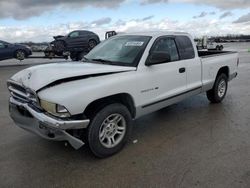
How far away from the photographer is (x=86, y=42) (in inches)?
758

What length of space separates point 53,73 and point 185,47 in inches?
118

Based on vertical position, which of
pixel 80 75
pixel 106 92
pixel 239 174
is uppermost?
pixel 80 75

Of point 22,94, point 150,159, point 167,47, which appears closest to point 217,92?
point 167,47

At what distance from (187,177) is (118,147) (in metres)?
1.16

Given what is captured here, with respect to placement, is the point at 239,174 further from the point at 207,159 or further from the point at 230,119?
the point at 230,119

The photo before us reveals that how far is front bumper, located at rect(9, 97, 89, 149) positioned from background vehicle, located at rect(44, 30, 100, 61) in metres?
14.7

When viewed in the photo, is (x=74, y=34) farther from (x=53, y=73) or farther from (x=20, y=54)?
(x=53, y=73)

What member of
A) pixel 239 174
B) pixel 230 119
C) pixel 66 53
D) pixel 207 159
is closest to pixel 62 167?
pixel 207 159

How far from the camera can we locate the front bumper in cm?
354

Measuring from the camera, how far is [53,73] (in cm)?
→ 386

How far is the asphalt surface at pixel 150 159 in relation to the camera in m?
3.44

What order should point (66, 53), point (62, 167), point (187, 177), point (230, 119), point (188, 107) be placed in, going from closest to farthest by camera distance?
1. point (187, 177)
2. point (62, 167)
3. point (230, 119)
4. point (188, 107)
5. point (66, 53)

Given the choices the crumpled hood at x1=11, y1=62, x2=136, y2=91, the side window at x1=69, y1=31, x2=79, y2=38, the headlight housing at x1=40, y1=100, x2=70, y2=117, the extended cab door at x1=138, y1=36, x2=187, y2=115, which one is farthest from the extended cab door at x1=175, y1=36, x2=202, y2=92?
the side window at x1=69, y1=31, x2=79, y2=38

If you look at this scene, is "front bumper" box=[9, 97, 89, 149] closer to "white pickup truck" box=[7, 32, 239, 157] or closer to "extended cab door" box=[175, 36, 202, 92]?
"white pickup truck" box=[7, 32, 239, 157]
